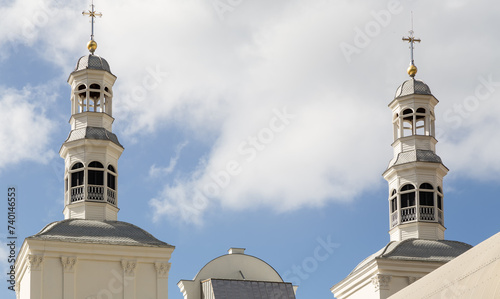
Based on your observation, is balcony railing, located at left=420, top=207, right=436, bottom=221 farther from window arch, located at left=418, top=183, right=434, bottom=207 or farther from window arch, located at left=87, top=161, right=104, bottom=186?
window arch, located at left=87, top=161, right=104, bottom=186

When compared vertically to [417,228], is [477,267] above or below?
below

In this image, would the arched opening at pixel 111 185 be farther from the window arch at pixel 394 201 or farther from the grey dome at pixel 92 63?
the window arch at pixel 394 201

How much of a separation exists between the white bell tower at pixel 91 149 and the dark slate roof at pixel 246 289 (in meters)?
7.84

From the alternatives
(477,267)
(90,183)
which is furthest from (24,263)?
(477,267)

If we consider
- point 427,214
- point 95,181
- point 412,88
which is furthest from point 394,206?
point 95,181

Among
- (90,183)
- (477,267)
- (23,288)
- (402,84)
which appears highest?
(402,84)

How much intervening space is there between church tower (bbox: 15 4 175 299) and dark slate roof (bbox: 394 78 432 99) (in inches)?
615

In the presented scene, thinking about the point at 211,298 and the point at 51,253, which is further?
the point at 211,298

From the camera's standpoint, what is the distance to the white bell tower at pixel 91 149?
61094 millimetres

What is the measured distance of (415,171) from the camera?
65.4 meters

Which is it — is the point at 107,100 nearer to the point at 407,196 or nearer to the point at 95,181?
the point at 95,181

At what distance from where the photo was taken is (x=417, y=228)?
63.8 meters

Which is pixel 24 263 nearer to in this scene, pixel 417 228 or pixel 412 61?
pixel 417 228

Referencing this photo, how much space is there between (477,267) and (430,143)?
30.6 m
